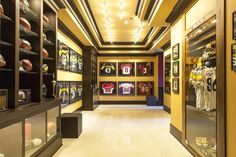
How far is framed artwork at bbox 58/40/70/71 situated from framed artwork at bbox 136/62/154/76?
25.7ft

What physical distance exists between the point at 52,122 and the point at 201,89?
119 inches

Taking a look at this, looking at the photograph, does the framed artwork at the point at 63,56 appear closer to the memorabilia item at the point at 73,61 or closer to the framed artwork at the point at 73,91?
the memorabilia item at the point at 73,61

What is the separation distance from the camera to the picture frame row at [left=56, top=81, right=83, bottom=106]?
831 centimetres

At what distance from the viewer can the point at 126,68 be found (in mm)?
16625

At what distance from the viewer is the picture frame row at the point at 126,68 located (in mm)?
16594

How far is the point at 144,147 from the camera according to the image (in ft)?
19.0

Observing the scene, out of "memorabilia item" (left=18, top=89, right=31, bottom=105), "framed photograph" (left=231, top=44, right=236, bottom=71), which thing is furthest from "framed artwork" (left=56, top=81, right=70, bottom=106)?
"framed photograph" (left=231, top=44, right=236, bottom=71)

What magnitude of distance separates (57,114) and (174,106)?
3.02 meters

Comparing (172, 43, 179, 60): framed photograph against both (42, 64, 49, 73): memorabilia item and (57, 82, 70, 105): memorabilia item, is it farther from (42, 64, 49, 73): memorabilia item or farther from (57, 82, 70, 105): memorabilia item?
(57, 82, 70, 105): memorabilia item

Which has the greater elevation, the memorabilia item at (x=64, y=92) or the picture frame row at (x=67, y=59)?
the picture frame row at (x=67, y=59)

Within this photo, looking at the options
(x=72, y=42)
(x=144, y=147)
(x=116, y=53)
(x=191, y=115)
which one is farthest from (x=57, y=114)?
(x=116, y=53)

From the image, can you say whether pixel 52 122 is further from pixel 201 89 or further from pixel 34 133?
pixel 201 89

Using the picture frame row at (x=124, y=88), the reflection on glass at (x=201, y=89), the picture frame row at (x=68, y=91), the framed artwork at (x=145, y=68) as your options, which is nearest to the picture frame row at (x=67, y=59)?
the picture frame row at (x=68, y=91)

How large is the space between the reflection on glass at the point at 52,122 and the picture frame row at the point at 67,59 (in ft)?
8.25
